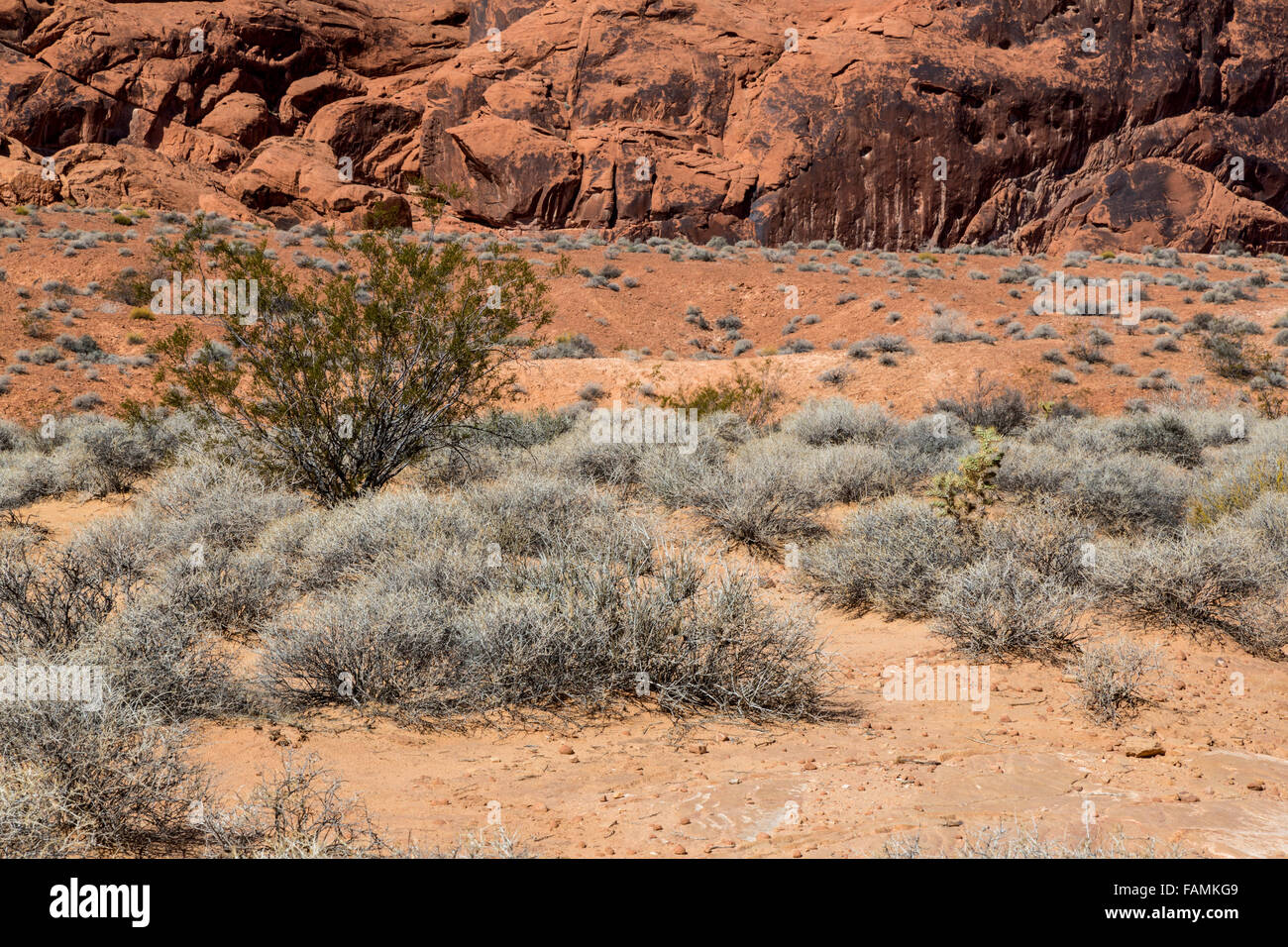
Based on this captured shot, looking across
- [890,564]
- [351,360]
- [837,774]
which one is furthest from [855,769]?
[351,360]

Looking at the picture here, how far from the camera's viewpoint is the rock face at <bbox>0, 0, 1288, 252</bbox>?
1358 inches

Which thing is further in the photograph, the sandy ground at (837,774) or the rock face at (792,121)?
the rock face at (792,121)

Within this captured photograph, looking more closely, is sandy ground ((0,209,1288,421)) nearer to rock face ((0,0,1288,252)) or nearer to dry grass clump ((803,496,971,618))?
rock face ((0,0,1288,252))

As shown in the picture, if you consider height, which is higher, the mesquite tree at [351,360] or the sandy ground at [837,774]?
the mesquite tree at [351,360]

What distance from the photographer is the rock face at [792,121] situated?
1358 inches

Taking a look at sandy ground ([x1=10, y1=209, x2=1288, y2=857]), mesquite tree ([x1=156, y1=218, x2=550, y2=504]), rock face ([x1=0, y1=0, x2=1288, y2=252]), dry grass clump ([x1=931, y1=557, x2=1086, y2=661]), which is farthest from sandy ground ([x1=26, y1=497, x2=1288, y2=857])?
rock face ([x1=0, y1=0, x2=1288, y2=252])

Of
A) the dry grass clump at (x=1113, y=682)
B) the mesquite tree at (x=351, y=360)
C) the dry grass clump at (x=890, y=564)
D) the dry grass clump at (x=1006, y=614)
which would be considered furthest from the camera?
the mesquite tree at (x=351, y=360)

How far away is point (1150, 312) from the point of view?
20.1 metres

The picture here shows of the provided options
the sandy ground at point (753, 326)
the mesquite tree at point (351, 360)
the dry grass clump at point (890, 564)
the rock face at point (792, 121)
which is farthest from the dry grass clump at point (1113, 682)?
the rock face at point (792, 121)

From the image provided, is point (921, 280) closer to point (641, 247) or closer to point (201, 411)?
point (641, 247)

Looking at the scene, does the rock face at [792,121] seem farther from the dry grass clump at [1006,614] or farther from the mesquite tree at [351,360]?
the dry grass clump at [1006,614]

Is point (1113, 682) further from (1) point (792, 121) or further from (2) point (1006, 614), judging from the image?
(1) point (792, 121)

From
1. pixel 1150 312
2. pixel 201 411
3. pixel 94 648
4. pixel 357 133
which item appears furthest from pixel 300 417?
pixel 357 133

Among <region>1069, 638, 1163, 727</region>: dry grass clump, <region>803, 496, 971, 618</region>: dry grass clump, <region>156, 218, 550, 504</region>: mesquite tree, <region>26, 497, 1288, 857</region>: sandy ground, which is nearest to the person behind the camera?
<region>26, 497, 1288, 857</region>: sandy ground
